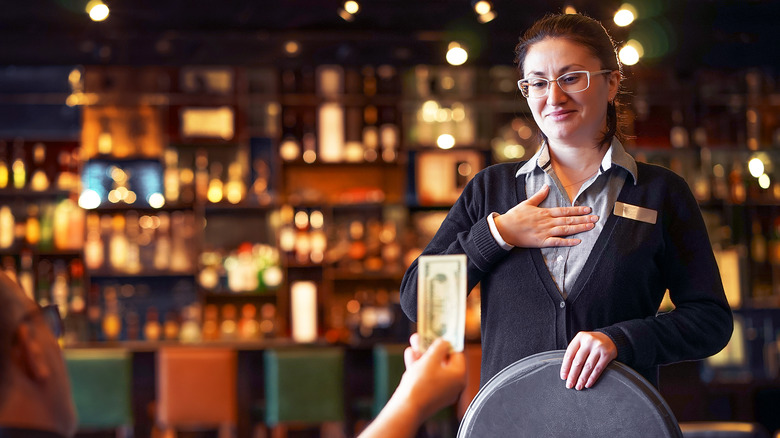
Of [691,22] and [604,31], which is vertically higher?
[691,22]

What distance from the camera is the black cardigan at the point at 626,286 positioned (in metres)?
1.28

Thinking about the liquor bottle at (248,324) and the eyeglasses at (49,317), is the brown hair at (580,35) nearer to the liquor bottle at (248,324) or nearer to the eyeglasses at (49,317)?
the eyeglasses at (49,317)

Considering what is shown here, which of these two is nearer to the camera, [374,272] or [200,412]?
[200,412]

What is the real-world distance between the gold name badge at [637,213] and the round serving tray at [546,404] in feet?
0.86

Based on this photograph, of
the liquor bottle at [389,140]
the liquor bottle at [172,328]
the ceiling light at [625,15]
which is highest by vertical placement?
the ceiling light at [625,15]

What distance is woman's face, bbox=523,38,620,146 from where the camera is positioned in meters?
1.30

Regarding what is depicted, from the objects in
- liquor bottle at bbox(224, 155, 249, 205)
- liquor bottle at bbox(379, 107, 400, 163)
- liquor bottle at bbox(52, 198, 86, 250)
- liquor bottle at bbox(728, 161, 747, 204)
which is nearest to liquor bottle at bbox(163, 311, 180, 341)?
liquor bottle at bbox(52, 198, 86, 250)

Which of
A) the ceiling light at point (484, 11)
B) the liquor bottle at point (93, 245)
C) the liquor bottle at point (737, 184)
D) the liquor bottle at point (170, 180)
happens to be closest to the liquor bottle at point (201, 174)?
the liquor bottle at point (170, 180)

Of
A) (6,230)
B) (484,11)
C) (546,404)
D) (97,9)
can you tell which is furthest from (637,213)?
(6,230)

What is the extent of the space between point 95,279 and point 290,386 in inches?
78.0

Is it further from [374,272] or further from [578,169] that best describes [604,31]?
[374,272]

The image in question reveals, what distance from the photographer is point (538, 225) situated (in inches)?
50.2

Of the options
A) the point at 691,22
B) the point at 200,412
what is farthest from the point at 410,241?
the point at 691,22

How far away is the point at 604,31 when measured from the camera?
1380 mm
